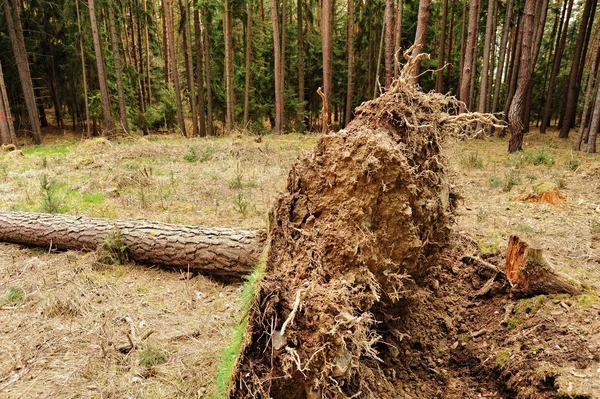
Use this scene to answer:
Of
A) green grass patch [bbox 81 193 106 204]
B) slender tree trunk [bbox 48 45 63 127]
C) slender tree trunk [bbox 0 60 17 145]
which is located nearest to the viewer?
green grass patch [bbox 81 193 106 204]

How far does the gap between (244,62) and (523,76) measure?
51.5 ft

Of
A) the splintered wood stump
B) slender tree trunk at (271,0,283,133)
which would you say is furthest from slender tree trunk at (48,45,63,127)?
the splintered wood stump

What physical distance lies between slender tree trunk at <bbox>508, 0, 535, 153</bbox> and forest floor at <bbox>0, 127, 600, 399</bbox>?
2.54m

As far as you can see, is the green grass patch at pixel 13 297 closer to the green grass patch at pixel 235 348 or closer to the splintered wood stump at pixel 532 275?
the green grass patch at pixel 235 348

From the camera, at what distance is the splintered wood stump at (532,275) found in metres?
2.91

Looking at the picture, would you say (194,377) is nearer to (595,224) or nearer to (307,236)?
(307,236)

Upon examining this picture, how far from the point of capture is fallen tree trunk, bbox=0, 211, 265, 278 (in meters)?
4.25

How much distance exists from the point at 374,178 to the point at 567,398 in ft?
5.56

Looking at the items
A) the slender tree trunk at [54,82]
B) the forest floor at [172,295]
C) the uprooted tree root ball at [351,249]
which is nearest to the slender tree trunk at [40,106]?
the slender tree trunk at [54,82]

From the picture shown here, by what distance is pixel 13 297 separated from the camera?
4.02 metres

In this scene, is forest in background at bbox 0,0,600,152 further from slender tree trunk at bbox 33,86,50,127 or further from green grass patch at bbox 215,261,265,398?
green grass patch at bbox 215,261,265,398

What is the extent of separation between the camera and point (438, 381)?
257cm

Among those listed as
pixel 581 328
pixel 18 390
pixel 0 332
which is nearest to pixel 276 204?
pixel 581 328

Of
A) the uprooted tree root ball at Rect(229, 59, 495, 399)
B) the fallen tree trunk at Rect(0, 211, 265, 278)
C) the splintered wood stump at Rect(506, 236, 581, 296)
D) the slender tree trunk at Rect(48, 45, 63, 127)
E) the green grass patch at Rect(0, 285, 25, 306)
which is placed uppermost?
the slender tree trunk at Rect(48, 45, 63, 127)
